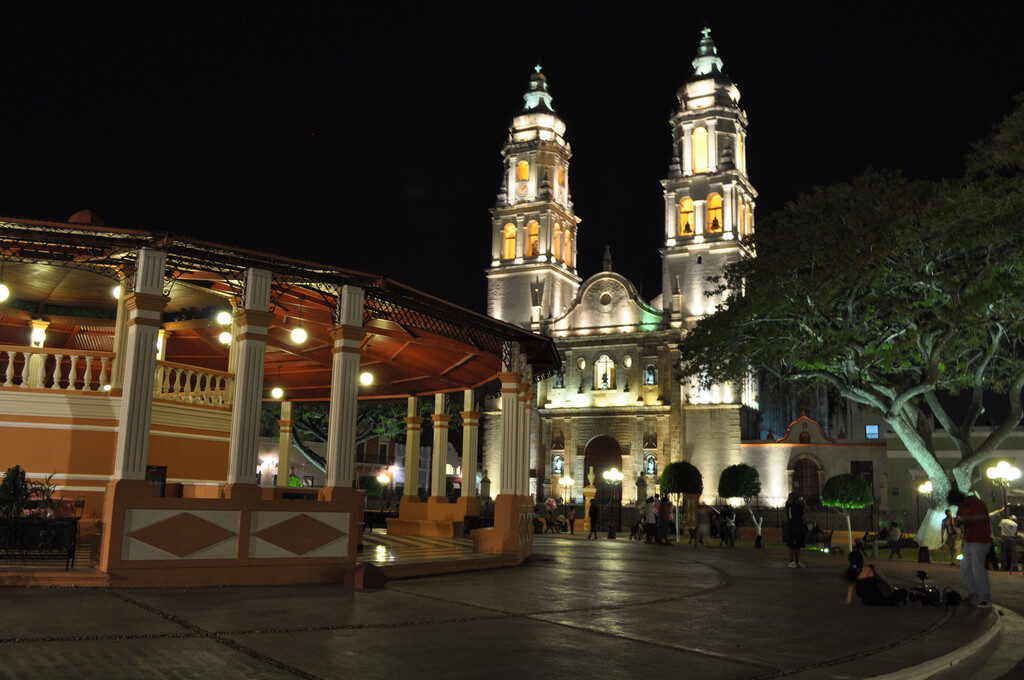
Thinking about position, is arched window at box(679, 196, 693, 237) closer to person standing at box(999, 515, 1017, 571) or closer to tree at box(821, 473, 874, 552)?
tree at box(821, 473, 874, 552)

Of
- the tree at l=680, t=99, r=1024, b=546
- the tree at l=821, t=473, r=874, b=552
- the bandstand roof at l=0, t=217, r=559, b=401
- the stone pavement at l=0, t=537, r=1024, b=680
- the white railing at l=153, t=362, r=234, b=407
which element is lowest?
the stone pavement at l=0, t=537, r=1024, b=680

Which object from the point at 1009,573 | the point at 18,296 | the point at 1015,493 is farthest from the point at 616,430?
the point at 18,296

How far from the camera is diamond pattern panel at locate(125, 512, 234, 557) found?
33.7 ft

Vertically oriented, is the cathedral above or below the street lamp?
above

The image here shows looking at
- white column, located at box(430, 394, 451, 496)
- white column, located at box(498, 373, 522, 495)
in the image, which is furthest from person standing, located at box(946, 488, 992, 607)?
white column, located at box(430, 394, 451, 496)

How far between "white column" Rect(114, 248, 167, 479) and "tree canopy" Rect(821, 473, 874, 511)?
22421mm

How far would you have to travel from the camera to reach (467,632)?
25.8 ft

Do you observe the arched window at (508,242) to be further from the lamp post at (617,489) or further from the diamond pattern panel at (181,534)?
the diamond pattern panel at (181,534)

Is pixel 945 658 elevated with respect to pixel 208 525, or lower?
lower

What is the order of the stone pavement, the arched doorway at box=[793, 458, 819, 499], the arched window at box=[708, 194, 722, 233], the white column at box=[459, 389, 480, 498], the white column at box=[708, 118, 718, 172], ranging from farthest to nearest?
the white column at box=[708, 118, 718, 172] → the arched window at box=[708, 194, 722, 233] → the arched doorway at box=[793, 458, 819, 499] → the white column at box=[459, 389, 480, 498] → the stone pavement

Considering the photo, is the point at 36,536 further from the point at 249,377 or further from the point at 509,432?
the point at 509,432

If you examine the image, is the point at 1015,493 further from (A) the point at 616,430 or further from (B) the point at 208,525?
(B) the point at 208,525

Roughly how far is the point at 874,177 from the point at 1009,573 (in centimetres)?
1149

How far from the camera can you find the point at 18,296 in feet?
57.4
